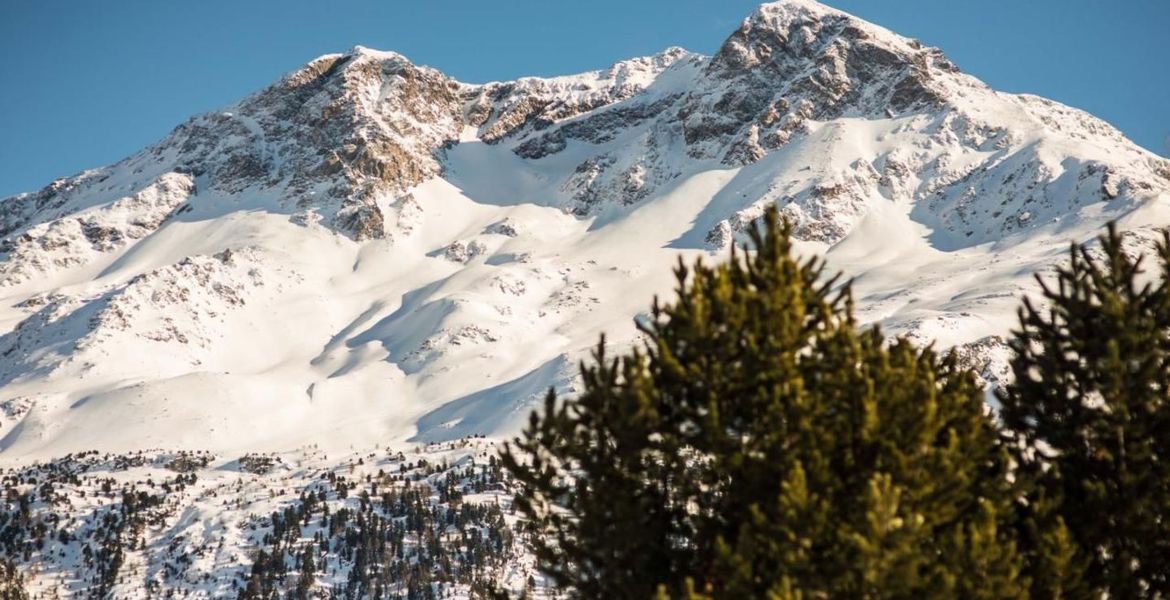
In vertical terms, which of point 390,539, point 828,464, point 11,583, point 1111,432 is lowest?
point 11,583

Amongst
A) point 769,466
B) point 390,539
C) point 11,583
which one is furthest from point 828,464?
point 11,583

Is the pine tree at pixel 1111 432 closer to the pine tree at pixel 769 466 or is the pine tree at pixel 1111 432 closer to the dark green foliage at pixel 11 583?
the pine tree at pixel 769 466

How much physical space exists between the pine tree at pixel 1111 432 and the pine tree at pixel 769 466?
6.41 feet

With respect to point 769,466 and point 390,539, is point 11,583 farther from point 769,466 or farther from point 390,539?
point 769,466

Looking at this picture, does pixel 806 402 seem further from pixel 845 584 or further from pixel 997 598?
pixel 997 598

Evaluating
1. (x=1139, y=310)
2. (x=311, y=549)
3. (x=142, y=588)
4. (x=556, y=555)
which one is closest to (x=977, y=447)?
(x=1139, y=310)

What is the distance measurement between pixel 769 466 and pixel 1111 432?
28.3ft

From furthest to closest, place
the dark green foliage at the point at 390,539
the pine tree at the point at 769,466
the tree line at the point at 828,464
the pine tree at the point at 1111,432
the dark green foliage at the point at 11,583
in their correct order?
the dark green foliage at the point at 390,539
the dark green foliage at the point at 11,583
the pine tree at the point at 1111,432
the tree line at the point at 828,464
the pine tree at the point at 769,466

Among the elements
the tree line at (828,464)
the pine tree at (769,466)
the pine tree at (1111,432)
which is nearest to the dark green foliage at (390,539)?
the pine tree at (1111,432)

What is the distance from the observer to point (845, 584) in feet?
50.5

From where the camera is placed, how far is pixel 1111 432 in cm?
1952

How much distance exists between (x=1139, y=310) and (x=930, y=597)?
30.3ft

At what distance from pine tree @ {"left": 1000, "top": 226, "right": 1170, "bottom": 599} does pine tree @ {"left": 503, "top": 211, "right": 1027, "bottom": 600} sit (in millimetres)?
1952

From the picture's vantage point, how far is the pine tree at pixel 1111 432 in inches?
754
